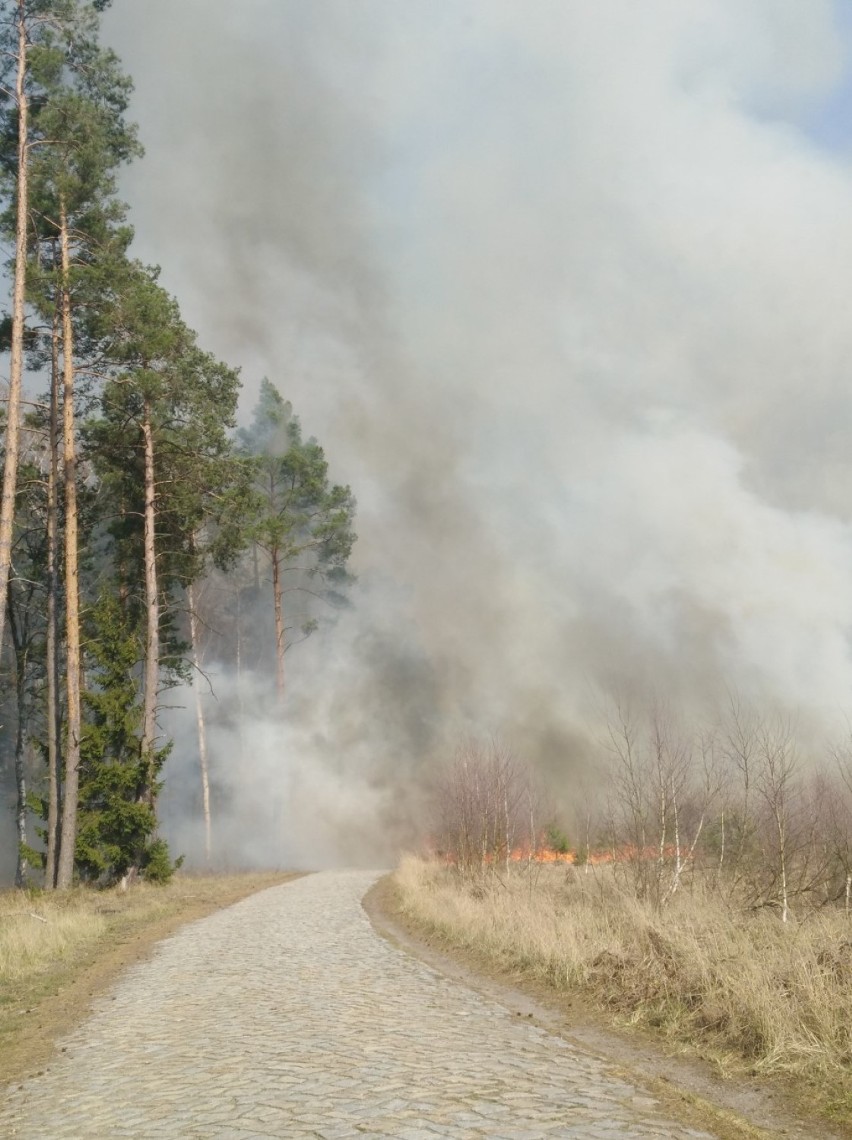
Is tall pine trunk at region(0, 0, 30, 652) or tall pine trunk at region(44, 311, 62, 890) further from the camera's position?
tall pine trunk at region(44, 311, 62, 890)

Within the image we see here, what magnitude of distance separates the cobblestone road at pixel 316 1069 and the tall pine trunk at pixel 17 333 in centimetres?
859

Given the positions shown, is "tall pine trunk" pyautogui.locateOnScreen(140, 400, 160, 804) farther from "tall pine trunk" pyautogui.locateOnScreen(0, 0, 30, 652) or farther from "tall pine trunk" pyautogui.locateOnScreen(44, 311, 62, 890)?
"tall pine trunk" pyautogui.locateOnScreen(0, 0, 30, 652)

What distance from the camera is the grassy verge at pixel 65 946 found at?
856 centimetres

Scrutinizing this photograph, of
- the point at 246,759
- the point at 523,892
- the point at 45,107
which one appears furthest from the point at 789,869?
the point at 246,759

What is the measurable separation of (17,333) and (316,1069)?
15.7 meters

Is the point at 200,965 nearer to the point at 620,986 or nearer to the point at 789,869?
the point at 620,986

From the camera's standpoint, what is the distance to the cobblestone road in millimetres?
5082

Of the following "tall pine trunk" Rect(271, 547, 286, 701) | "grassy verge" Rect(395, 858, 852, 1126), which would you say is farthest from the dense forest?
"grassy verge" Rect(395, 858, 852, 1126)

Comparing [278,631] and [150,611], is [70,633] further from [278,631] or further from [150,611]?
[278,631]

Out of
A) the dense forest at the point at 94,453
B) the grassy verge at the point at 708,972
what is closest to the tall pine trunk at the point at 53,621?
the dense forest at the point at 94,453

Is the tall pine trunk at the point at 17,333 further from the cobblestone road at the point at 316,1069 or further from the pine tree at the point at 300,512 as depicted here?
the pine tree at the point at 300,512

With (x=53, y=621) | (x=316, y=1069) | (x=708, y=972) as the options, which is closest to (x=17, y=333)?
(x=53, y=621)

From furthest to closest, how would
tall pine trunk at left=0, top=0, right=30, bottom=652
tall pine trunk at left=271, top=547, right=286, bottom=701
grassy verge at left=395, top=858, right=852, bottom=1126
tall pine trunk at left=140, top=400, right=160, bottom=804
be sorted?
tall pine trunk at left=271, top=547, right=286, bottom=701 → tall pine trunk at left=140, top=400, right=160, bottom=804 → tall pine trunk at left=0, top=0, right=30, bottom=652 → grassy verge at left=395, top=858, right=852, bottom=1126

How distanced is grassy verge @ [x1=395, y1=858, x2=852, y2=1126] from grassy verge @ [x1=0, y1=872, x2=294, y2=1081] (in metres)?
5.10
